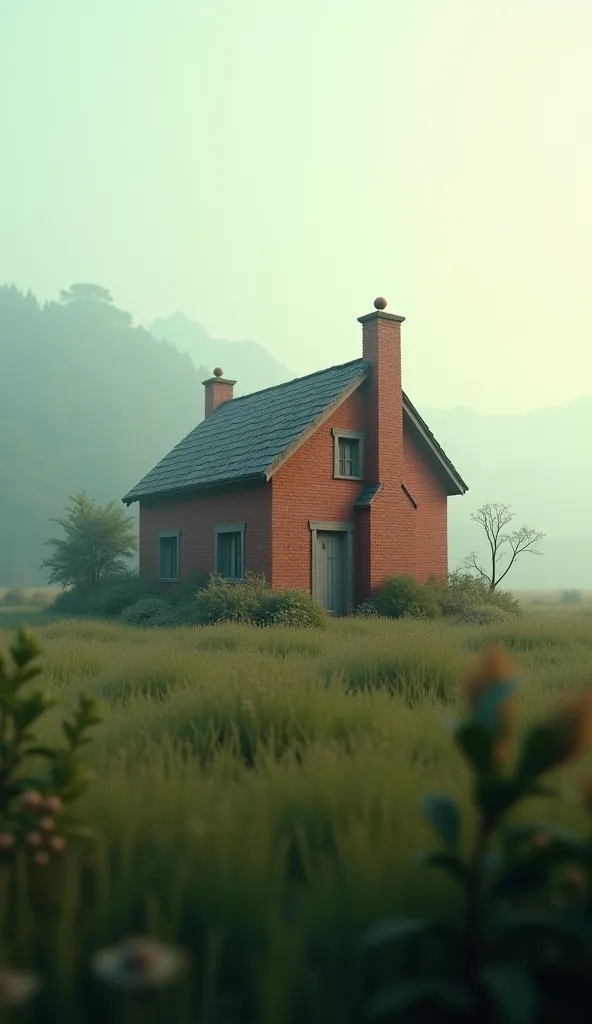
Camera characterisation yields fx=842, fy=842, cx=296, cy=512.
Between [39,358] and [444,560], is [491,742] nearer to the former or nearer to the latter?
[444,560]

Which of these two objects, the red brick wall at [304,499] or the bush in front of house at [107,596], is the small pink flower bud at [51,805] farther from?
the bush in front of house at [107,596]

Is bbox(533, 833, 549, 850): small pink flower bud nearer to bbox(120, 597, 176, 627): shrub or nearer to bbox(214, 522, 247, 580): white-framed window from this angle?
bbox(120, 597, 176, 627): shrub

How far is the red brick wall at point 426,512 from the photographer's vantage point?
2439 cm

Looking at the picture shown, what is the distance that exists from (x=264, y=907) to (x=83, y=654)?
8.37 meters

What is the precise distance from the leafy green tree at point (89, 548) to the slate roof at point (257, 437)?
3.89m

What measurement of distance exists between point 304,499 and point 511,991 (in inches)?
765

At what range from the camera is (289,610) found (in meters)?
18.2

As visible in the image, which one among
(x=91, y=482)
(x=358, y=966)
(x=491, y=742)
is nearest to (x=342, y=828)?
(x=358, y=966)

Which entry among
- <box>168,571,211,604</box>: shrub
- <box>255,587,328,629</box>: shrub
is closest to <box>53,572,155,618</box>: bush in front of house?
<box>168,571,211,604</box>: shrub

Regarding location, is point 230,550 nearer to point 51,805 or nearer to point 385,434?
point 385,434

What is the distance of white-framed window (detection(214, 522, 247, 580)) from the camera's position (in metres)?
22.1

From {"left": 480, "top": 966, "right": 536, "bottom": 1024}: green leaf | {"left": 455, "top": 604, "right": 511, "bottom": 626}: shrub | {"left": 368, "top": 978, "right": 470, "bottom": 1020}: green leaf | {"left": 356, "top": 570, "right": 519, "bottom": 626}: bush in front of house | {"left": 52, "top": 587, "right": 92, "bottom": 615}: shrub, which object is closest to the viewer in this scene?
{"left": 480, "top": 966, "right": 536, "bottom": 1024}: green leaf

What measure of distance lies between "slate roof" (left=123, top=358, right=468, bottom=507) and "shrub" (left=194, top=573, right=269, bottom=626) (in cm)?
281

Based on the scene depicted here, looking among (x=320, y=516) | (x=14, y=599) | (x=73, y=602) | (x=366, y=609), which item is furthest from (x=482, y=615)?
(x=14, y=599)
